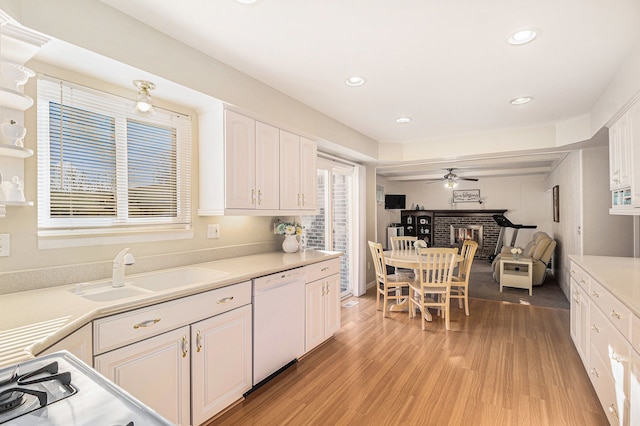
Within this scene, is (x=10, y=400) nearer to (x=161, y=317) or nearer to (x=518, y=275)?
(x=161, y=317)

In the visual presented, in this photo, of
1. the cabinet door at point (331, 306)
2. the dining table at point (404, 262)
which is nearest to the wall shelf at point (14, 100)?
the cabinet door at point (331, 306)

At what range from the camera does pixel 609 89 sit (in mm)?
2814

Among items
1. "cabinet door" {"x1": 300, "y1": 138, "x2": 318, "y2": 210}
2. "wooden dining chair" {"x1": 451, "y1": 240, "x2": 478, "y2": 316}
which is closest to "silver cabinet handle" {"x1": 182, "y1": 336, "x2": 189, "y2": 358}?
"cabinet door" {"x1": 300, "y1": 138, "x2": 318, "y2": 210}

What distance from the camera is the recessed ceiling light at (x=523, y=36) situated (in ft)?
6.59

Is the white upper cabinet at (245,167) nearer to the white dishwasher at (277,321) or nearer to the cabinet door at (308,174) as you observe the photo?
the cabinet door at (308,174)

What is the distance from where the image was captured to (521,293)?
5.36 m

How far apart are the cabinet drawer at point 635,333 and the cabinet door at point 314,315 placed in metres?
2.18

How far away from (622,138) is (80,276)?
4.20 m

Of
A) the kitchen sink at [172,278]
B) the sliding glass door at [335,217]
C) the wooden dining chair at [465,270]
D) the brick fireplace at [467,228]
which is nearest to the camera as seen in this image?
→ the kitchen sink at [172,278]

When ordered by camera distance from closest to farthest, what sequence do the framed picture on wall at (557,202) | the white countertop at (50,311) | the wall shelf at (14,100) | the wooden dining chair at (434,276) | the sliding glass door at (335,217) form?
1. the white countertop at (50,311)
2. the wall shelf at (14,100)
3. the wooden dining chair at (434,276)
4. the sliding glass door at (335,217)
5. the framed picture on wall at (557,202)

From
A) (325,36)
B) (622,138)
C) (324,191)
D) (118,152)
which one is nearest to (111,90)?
(118,152)

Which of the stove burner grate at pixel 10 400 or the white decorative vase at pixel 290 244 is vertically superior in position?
the white decorative vase at pixel 290 244

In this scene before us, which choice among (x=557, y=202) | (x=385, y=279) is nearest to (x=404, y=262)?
(x=385, y=279)

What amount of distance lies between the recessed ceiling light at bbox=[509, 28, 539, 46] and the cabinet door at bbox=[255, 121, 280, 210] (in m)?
1.97
